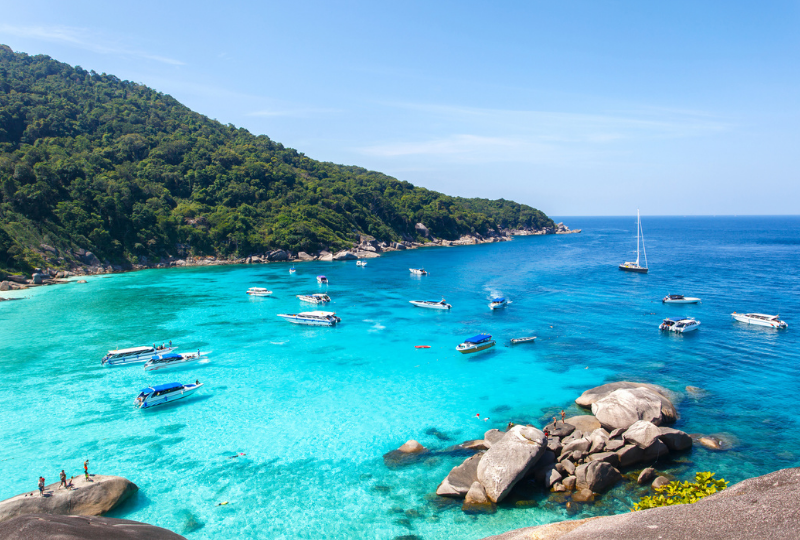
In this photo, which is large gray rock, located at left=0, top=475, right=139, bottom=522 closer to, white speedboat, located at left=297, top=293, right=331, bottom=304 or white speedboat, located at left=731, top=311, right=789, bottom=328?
white speedboat, located at left=297, top=293, right=331, bottom=304

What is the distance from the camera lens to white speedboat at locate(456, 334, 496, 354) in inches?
1971

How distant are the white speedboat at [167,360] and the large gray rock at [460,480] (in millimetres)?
35059

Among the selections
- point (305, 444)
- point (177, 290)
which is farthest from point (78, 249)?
point (305, 444)

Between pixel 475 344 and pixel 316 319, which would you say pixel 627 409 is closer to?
pixel 475 344

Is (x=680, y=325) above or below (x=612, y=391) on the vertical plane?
above

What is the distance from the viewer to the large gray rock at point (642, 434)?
26531 mm

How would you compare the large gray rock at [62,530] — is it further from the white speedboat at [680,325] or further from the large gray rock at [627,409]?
the white speedboat at [680,325]

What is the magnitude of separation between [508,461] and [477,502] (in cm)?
293

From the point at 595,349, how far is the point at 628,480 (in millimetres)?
27333

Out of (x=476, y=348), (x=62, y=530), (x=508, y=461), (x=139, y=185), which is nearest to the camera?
(x=62, y=530)

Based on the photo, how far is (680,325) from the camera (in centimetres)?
5578

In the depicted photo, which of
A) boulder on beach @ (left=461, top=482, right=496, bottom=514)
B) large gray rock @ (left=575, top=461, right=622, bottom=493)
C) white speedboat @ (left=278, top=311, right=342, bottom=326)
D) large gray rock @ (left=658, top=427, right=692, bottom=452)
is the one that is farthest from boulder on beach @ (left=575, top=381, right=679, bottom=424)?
white speedboat @ (left=278, top=311, right=342, bottom=326)

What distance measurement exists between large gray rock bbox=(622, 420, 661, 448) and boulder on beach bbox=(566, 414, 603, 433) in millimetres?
3021

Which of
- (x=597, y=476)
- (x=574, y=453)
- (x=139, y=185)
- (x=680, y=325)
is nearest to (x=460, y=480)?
(x=574, y=453)
